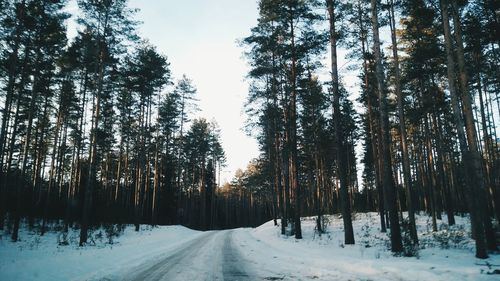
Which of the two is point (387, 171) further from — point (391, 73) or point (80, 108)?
point (80, 108)

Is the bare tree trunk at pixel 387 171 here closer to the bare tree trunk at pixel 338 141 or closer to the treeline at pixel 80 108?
the bare tree trunk at pixel 338 141

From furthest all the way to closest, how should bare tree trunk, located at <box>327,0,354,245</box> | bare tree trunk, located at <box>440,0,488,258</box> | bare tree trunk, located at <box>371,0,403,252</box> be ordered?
bare tree trunk, located at <box>327,0,354,245</box> < bare tree trunk, located at <box>371,0,403,252</box> < bare tree trunk, located at <box>440,0,488,258</box>

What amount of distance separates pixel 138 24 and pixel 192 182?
36413 mm

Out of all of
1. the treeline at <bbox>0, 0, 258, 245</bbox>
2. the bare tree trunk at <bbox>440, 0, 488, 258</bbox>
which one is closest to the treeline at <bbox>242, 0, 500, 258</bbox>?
the bare tree trunk at <bbox>440, 0, 488, 258</bbox>

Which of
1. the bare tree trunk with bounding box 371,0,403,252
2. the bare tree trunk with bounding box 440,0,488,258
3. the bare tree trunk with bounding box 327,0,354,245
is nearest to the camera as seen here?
the bare tree trunk with bounding box 440,0,488,258

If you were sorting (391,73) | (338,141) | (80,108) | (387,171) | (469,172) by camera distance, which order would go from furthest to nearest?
1. (80,108)
2. (391,73)
3. (338,141)
4. (387,171)
5. (469,172)

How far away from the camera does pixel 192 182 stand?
5128cm

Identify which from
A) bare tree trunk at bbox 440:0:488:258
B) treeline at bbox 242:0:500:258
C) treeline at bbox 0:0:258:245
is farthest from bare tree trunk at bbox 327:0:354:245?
treeline at bbox 0:0:258:245

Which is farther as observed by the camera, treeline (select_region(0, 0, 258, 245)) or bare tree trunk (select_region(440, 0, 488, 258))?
treeline (select_region(0, 0, 258, 245))

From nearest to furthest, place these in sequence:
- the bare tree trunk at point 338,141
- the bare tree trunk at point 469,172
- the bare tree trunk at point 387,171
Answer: the bare tree trunk at point 469,172 → the bare tree trunk at point 387,171 → the bare tree trunk at point 338,141

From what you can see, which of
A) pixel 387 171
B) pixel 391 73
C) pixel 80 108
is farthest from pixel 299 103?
pixel 80 108

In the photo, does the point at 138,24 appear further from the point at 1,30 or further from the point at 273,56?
the point at 273,56

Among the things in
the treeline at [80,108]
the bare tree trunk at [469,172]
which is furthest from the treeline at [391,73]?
the treeline at [80,108]

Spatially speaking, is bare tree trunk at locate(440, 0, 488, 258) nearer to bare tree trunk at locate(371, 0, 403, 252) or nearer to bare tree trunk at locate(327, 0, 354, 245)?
bare tree trunk at locate(371, 0, 403, 252)
